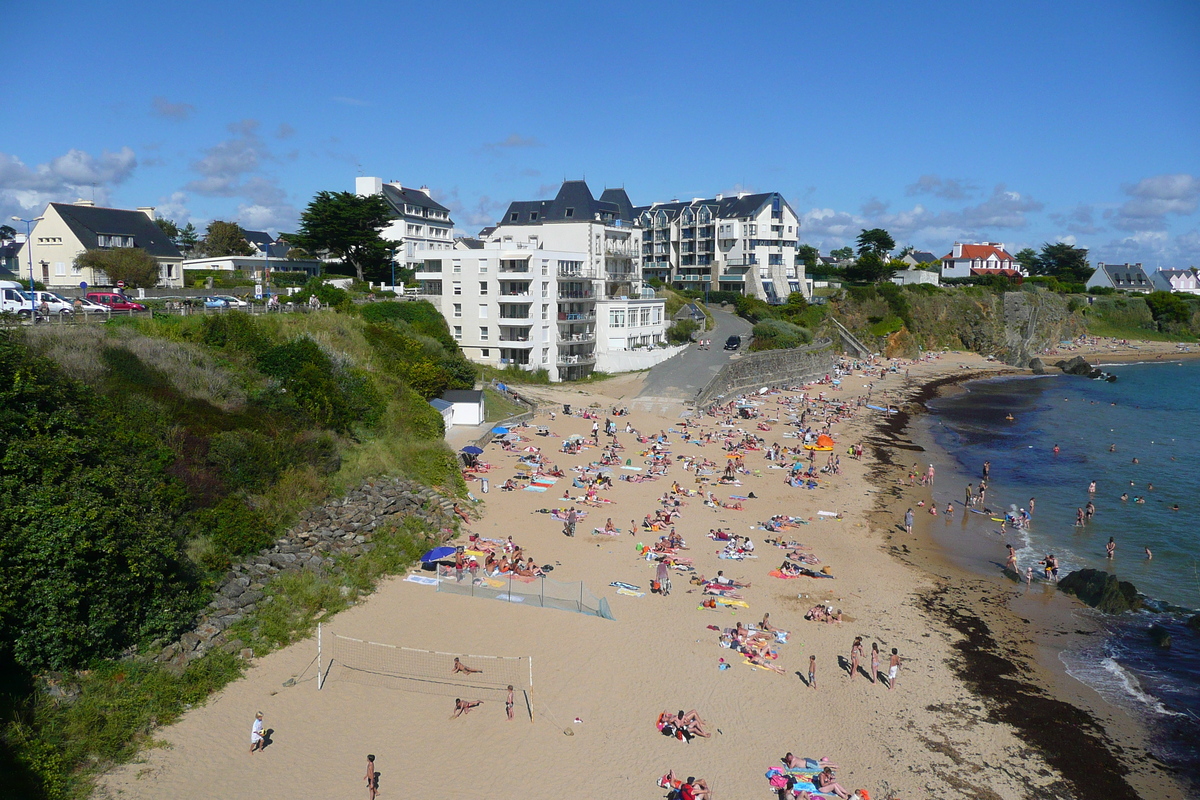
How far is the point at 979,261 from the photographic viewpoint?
4397 inches

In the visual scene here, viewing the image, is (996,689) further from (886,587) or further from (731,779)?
(731,779)

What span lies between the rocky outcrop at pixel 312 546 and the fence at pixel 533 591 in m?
2.93

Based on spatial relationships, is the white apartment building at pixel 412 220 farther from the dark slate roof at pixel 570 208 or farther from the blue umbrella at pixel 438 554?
the blue umbrella at pixel 438 554

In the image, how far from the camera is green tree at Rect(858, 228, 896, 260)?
94162 millimetres

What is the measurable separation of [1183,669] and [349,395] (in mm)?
26638

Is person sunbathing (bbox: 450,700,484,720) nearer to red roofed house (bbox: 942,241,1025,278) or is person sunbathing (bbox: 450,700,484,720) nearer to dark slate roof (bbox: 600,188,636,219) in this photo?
dark slate roof (bbox: 600,188,636,219)

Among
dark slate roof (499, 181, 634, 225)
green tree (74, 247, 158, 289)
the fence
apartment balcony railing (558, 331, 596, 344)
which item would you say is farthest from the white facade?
green tree (74, 247, 158, 289)

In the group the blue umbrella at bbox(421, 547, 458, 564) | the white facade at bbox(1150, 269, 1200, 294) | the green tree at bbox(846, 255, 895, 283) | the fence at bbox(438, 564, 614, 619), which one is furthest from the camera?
the white facade at bbox(1150, 269, 1200, 294)

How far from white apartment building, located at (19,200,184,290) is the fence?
106ft

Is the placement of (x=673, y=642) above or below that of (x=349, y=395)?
below

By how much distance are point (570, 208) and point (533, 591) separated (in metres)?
40.8

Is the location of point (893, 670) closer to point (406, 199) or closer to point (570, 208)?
point (570, 208)

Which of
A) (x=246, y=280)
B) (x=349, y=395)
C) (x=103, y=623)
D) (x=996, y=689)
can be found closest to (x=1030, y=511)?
(x=996, y=689)

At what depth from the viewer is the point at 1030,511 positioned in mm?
28531
